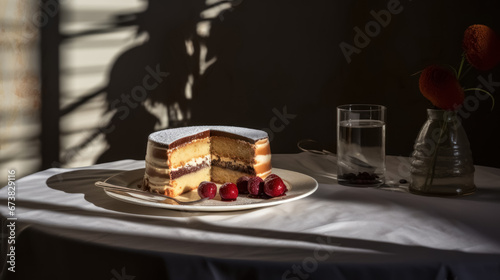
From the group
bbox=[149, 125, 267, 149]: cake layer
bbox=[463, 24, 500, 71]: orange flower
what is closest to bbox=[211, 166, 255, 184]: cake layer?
bbox=[149, 125, 267, 149]: cake layer

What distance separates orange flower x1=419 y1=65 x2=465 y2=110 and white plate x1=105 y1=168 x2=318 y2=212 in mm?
402

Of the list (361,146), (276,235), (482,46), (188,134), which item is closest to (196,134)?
(188,134)

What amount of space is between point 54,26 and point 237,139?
177 centimetres

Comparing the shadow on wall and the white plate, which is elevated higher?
the shadow on wall

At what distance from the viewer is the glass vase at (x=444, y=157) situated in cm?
166

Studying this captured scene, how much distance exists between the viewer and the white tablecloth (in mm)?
1167

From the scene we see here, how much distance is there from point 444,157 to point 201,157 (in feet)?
2.57

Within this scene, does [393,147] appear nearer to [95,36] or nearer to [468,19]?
[468,19]

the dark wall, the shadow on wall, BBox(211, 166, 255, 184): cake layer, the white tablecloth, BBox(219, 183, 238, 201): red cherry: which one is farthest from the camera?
the shadow on wall

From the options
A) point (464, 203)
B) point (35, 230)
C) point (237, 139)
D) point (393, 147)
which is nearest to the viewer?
point (35, 230)

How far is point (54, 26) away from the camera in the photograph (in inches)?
128

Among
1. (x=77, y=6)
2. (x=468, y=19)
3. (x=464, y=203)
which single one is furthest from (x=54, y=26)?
(x=464, y=203)

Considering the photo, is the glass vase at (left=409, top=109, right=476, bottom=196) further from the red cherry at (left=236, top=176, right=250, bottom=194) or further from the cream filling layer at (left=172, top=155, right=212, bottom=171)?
the cream filling layer at (left=172, top=155, right=212, bottom=171)

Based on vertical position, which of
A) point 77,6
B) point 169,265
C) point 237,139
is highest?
point 77,6
